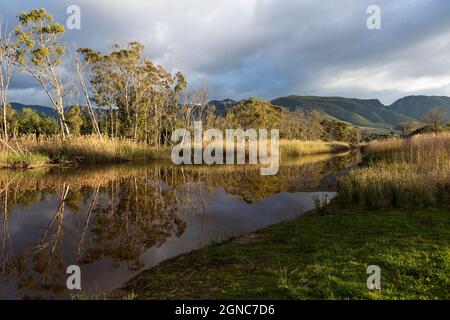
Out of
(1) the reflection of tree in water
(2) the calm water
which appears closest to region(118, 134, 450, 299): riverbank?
(2) the calm water

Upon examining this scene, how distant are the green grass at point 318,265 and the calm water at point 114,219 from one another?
0.67m

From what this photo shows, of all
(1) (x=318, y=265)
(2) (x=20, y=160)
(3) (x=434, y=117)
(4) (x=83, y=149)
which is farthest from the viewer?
(3) (x=434, y=117)

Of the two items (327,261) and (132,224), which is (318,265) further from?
(132,224)

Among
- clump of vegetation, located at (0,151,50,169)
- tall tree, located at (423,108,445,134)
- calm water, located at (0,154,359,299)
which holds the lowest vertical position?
calm water, located at (0,154,359,299)

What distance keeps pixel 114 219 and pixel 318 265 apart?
5.00m

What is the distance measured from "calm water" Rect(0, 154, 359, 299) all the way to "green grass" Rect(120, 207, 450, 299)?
0.67m

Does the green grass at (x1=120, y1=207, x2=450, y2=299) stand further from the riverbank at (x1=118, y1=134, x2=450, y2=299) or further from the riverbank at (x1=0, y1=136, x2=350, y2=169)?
the riverbank at (x1=0, y1=136, x2=350, y2=169)

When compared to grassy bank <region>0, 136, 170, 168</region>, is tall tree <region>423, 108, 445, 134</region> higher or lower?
higher

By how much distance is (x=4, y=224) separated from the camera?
7066mm

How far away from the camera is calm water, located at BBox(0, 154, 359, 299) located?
462 centimetres

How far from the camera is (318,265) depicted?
401 centimetres

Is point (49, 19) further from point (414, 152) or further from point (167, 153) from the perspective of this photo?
point (414, 152)

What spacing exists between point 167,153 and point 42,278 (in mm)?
22935

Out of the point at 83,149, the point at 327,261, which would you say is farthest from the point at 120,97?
the point at 327,261
